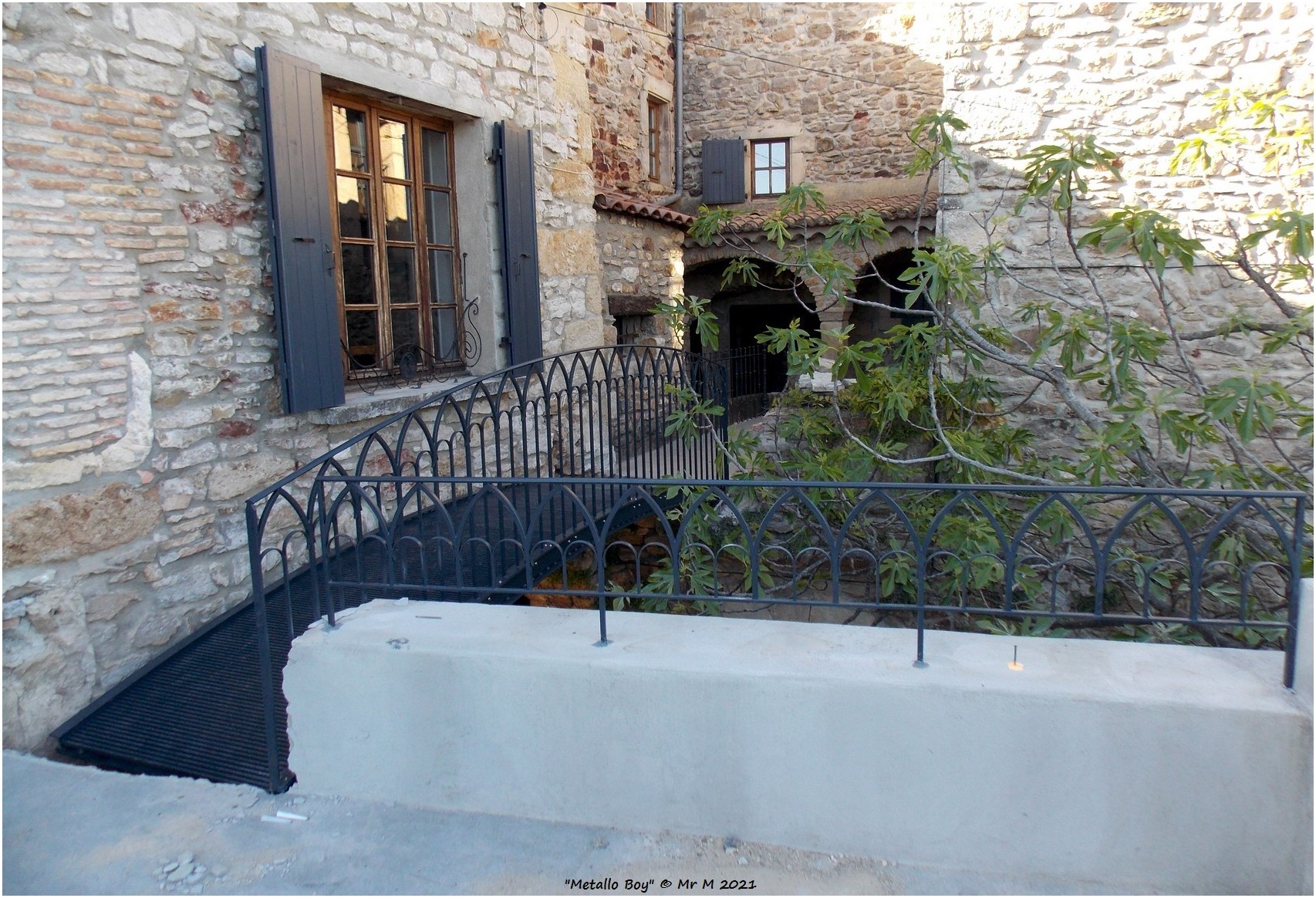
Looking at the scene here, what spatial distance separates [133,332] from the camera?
10.6 feet

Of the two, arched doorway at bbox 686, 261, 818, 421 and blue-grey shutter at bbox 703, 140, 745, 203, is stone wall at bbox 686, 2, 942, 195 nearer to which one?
blue-grey shutter at bbox 703, 140, 745, 203

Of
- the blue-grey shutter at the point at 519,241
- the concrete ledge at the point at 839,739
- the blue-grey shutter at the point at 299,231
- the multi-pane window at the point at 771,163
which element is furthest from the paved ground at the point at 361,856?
the multi-pane window at the point at 771,163

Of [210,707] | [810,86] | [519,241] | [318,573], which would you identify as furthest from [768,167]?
[210,707]

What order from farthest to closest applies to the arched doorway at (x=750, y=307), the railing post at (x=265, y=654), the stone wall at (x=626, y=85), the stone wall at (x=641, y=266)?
the arched doorway at (x=750, y=307) < the stone wall at (x=626, y=85) < the stone wall at (x=641, y=266) < the railing post at (x=265, y=654)

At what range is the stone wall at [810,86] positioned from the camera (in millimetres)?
10852

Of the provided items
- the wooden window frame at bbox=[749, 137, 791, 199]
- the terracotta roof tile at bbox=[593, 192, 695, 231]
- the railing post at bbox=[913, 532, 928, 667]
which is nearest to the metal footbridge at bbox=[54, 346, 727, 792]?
the railing post at bbox=[913, 532, 928, 667]

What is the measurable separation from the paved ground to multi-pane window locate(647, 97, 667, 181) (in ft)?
30.2

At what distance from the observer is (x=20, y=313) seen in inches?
114

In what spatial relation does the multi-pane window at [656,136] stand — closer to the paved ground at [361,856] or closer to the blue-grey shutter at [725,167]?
the blue-grey shutter at [725,167]

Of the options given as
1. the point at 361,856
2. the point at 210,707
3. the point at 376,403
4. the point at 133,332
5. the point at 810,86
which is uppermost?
the point at 810,86

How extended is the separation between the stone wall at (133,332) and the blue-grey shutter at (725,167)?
24.5ft

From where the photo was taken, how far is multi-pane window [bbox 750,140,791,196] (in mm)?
11477

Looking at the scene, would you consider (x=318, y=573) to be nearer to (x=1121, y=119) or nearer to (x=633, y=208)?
(x=1121, y=119)

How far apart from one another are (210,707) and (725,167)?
979 cm
